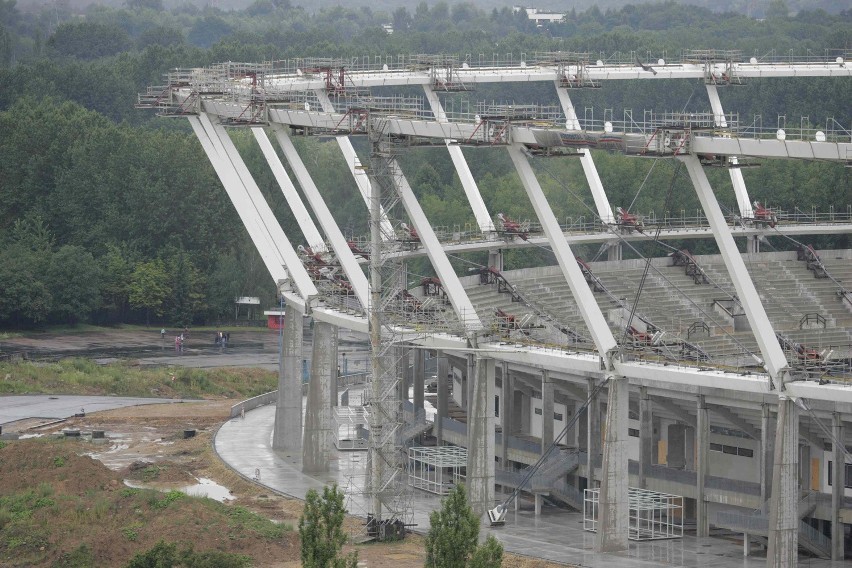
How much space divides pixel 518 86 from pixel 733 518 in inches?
5240

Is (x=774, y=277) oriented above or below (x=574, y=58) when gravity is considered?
below

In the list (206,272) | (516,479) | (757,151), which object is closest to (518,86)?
(206,272)

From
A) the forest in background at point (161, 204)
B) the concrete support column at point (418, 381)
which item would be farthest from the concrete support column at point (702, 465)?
the forest in background at point (161, 204)

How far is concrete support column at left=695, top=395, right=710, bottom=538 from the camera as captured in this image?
2638 inches

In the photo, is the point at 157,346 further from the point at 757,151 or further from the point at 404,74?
the point at 757,151

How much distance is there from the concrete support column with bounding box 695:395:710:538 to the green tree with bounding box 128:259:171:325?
73.9 metres

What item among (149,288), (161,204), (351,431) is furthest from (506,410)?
(161,204)

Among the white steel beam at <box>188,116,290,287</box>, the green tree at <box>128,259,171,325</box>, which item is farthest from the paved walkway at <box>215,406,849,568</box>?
the green tree at <box>128,259,171,325</box>

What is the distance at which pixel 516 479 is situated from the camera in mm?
73500

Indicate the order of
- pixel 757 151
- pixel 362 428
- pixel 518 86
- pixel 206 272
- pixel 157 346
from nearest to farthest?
pixel 757 151 → pixel 362 428 → pixel 157 346 → pixel 206 272 → pixel 518 86

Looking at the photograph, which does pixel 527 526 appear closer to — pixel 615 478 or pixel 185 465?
pixel 615 478

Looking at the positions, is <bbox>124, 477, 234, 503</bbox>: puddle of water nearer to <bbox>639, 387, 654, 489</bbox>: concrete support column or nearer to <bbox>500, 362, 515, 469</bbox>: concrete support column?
<bbox>500, 362, 515, 469</bbox>: concrete support column

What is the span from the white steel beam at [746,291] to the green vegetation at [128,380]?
174 feet

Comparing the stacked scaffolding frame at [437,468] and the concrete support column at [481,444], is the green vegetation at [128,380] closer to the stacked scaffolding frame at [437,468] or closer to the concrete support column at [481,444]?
the stacked scaffolding frame at [437,468]
